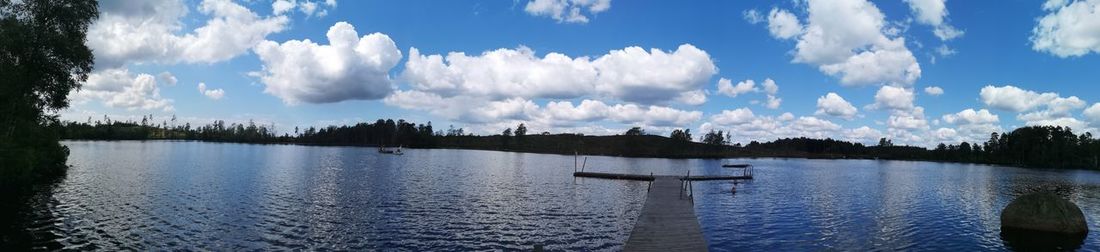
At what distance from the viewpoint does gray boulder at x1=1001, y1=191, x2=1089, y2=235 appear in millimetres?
31969

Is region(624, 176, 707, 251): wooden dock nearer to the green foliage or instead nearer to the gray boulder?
the gray boulder

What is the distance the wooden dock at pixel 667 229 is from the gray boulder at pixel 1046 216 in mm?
18655

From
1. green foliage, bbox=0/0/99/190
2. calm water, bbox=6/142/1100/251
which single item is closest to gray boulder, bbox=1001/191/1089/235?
calm water, bbox=6/142/1100/251

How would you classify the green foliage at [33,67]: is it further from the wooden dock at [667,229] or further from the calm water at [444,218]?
the wooden dock at [667,229]

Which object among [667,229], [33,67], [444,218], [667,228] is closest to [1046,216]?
[667,228]

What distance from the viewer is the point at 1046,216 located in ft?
105

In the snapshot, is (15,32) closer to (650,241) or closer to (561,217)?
(561,217)

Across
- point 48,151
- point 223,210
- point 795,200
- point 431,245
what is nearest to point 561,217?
point 431,245

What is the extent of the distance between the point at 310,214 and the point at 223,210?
560cm

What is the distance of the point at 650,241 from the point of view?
24.6 m

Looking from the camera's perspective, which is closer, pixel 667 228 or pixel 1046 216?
pixel 667 228

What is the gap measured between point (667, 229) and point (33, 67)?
44077 millimetres

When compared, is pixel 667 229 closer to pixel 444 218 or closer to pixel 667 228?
pixel 667 228

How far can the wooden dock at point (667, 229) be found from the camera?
23656 millimetres
